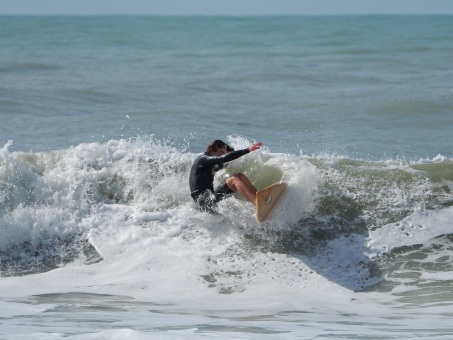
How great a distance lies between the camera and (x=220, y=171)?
37.0 ft

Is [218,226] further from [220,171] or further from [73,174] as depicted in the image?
[73,174]

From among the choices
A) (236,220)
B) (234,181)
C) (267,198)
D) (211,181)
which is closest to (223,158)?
(234,181)

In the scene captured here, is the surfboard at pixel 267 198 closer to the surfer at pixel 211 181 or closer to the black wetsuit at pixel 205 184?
the surfer at pixel 211 181

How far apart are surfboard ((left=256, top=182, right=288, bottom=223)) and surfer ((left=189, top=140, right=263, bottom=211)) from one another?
0.10 meters

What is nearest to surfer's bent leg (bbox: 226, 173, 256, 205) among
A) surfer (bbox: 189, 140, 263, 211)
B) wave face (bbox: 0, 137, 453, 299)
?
surfer (bbox: 189, 140, 263, 211)

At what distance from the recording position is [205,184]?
1007cm

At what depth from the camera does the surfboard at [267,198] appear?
9.68m

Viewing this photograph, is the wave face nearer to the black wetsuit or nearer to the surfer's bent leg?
the black wetsuit

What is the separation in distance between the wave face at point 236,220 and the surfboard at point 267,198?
0.52 ft

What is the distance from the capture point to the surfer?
9820mm

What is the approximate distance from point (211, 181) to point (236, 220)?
553mm

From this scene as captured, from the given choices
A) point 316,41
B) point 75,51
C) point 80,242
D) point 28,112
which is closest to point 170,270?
point 80,242

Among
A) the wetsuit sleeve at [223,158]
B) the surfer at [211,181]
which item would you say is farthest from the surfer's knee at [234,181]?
the wetsuit sleeve at [223,158]

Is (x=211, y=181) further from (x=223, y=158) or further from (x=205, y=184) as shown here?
(x=223, y=158)
